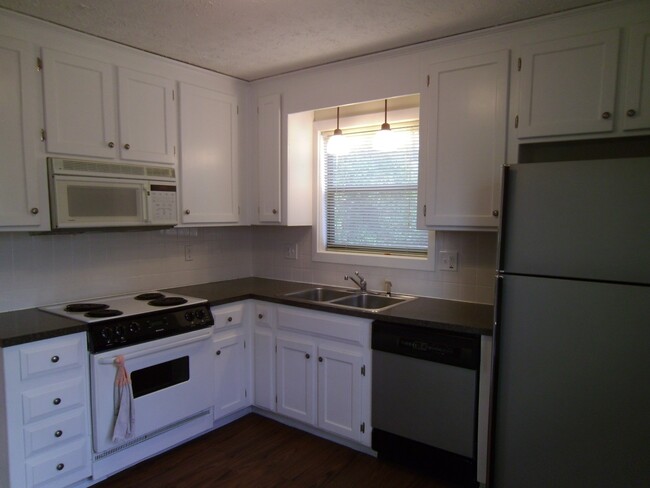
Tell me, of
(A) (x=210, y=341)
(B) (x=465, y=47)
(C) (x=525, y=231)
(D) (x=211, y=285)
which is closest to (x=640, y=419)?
(C) (x=525, y=231)

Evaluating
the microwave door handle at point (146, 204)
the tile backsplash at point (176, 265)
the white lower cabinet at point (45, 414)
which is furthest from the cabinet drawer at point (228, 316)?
the white lower cabinet at point (45, 414)

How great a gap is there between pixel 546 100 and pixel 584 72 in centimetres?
19

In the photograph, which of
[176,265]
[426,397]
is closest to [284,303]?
[176,265]

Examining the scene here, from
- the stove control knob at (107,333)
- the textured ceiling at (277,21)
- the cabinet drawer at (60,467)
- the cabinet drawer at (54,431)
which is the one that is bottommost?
the cabinet drawer at (60,467)

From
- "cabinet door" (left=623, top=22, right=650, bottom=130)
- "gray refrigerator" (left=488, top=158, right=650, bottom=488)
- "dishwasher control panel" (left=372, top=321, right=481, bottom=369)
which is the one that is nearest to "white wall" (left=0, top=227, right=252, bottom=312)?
"dishwasher control panel" (left=372, top=321, right=481, bottom=369)

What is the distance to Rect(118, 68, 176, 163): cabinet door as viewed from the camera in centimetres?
263

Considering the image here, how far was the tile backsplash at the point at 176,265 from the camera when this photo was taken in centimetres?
253

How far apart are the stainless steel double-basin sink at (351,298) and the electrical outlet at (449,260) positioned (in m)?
0.31

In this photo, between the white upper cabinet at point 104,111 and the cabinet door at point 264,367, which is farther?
the cabinet door at point 264,367

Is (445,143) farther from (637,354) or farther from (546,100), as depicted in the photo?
(637,354)

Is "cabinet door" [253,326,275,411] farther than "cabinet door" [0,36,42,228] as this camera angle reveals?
Yes

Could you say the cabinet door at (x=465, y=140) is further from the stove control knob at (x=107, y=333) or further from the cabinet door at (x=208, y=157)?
the stove control knob at (x=107, y=333)

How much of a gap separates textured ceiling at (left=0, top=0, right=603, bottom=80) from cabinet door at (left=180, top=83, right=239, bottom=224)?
1.18ft

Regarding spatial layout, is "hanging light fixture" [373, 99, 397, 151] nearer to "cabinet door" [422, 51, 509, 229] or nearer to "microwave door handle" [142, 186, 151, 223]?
"cabinet door" [422, 51, 509, 229]
